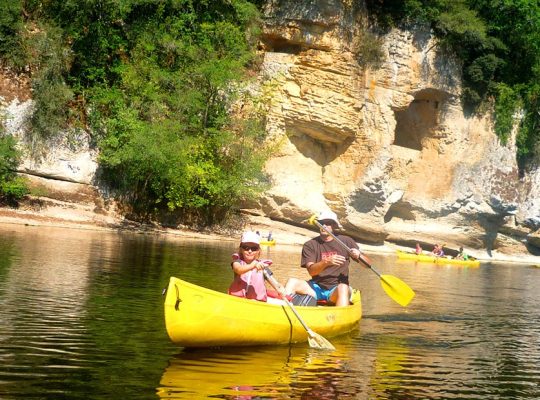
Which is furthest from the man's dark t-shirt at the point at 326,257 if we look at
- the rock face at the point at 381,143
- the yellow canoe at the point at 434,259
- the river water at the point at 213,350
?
the rock face at the point at 381,143

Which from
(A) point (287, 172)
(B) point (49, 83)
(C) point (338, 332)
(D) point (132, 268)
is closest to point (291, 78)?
(A) point (287, 172)

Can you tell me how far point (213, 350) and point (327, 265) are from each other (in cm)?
287

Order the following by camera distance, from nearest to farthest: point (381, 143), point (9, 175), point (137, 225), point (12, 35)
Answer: point (9, 175), point (137, 225), point (12, 35), point (381, 143)

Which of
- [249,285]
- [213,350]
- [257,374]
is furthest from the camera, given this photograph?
[249,285]

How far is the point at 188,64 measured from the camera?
35156 millimetres

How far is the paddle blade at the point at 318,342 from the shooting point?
10.3 metres

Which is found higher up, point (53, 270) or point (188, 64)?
point (188, 64)

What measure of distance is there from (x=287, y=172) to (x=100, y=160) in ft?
32.4

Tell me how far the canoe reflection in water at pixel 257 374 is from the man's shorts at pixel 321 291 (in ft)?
6.79

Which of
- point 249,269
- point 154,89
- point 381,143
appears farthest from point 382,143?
point 249,269

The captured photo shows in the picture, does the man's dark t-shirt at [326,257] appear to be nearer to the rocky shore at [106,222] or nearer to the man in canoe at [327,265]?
the man in canoe at [327,265]

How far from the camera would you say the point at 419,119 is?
142 feet

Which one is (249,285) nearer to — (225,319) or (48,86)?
(225,319)

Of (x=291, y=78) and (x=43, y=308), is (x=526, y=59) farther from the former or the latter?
(x=43, y=308)
